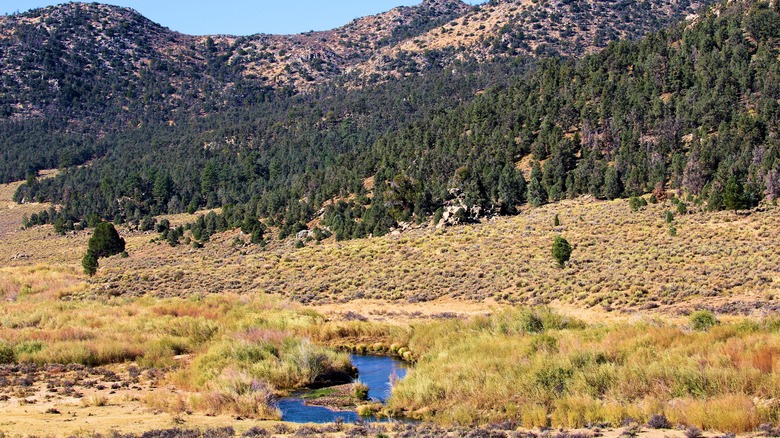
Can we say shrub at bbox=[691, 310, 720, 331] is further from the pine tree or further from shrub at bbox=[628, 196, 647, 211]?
the pine tree

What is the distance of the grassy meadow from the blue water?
67 centimetres

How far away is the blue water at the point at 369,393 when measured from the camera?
19.1m

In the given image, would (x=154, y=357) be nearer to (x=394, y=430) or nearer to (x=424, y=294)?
(x=394, y=430)

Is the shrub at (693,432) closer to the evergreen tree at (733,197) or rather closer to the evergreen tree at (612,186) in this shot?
the evergreen tree at (733,197)

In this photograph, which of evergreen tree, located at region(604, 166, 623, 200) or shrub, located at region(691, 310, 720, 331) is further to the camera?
evergreen tree, located at region(604, 166, 623, 200)

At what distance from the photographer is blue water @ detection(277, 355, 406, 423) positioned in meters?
19.1

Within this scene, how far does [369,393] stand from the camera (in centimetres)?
→ 2222

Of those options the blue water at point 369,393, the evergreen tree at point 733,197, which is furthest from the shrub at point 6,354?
the evergreen tree at point 733,197

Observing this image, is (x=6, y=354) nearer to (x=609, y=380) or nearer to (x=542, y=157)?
(x=609, y=380)

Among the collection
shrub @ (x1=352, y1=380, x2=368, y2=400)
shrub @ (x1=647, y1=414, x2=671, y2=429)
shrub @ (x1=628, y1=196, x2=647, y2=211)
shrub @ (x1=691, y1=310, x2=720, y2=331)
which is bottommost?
shrub @ (x1=352, y1=380, x2=368, y2=400)

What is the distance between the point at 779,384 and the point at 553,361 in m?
5.36

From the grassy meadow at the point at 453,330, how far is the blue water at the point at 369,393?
67cm


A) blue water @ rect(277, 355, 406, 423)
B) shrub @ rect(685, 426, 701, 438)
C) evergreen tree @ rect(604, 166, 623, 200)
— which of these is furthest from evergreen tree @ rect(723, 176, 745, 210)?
shrub @ rect(685, 426, 701, 438)

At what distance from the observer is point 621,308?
114ft
